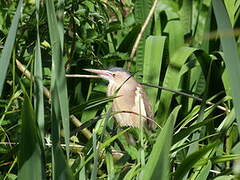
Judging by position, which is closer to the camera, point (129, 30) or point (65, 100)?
point (65, 100)

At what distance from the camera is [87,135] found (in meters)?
2.66

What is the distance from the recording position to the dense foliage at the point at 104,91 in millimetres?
1248

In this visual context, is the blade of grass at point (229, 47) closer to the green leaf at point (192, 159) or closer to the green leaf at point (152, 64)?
the green leaf at point (192, 159)

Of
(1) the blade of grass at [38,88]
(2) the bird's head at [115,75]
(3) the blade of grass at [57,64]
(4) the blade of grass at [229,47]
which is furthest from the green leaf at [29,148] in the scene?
(2) the bird's head at [115,75]

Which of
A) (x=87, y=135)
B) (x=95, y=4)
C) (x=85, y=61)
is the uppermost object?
(x=95, y=4)

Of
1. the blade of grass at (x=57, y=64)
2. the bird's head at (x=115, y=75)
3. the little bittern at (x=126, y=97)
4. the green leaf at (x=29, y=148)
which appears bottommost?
the little bittern at (x=126, y=97)

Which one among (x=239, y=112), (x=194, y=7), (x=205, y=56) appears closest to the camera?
(x=239, y=112)

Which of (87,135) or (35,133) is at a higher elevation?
(35,133)

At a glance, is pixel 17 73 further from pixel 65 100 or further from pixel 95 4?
pixel 65 100

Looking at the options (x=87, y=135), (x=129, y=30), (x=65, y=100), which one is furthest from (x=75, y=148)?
(x=129, y=30)

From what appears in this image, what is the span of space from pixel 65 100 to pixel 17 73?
1.33m

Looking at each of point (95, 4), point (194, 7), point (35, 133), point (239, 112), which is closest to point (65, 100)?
point (35, 133)

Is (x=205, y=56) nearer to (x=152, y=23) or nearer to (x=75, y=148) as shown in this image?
(x=152, y=23)

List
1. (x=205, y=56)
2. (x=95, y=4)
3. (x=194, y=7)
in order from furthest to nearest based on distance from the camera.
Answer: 1. (x=194, y=7)
2. (x=205, y=56)
3. (x=95, y=4)
